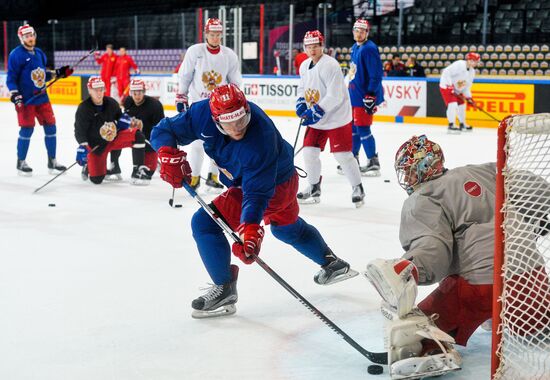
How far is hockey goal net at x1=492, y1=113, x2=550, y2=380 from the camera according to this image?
2055mm

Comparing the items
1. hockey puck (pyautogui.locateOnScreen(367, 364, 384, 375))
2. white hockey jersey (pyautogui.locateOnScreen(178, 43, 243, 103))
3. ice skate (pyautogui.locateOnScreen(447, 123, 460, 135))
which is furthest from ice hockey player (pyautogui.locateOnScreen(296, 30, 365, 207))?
ice skate (pyautogui.locateOnScreen(447, 123, 460, 135))

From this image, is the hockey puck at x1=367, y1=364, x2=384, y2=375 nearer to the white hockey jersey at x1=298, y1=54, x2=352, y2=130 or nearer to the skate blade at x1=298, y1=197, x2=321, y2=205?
the white hockey jersey at x1=298, y1=54, x2=352, y2=130

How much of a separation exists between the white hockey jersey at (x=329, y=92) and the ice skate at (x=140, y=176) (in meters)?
1.67

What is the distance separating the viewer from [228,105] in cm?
266

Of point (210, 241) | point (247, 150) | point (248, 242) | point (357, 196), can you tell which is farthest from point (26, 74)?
point (248, 242)

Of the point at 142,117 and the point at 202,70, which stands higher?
the point at 202,70

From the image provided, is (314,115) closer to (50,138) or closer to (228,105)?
(228,105)

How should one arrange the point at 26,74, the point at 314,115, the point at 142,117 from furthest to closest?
the point at 26,74, the point at 142,117, the point at 314,115

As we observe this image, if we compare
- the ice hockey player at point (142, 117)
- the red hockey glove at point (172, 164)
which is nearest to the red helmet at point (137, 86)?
the ice hockey player at point (142, 117)

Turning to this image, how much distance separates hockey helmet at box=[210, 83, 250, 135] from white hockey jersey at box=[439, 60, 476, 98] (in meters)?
7.54

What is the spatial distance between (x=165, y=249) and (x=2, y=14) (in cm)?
1957

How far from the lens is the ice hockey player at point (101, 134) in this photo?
6227 millimetres

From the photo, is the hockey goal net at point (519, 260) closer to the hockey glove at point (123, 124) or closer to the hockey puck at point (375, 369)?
the hockey puck at point (375, 369)

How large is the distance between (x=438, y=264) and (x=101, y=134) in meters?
4.37
